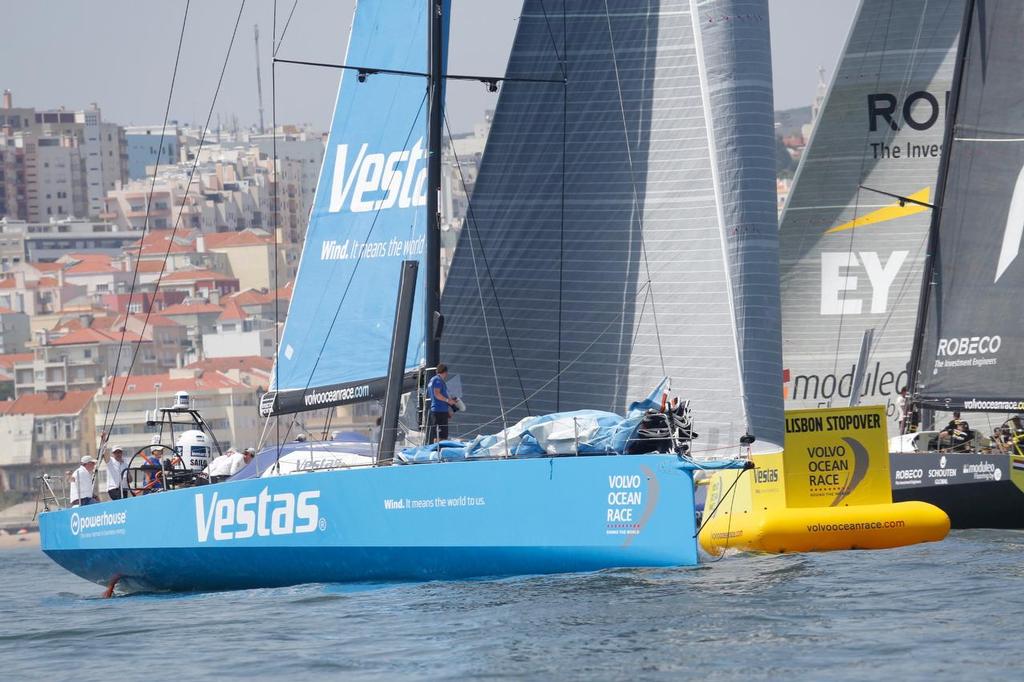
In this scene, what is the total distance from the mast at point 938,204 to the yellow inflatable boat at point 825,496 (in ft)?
11.5

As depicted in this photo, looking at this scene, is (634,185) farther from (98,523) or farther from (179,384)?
(179,384)

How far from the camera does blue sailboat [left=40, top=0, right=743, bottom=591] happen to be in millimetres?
10203

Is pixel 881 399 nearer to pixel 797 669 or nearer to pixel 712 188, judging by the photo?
pixel 712 188

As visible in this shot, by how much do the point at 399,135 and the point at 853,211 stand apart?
753cm

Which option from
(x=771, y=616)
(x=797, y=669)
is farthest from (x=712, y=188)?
(x=797, y=669)

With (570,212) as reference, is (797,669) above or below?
below

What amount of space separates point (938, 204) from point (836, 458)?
4.19 m

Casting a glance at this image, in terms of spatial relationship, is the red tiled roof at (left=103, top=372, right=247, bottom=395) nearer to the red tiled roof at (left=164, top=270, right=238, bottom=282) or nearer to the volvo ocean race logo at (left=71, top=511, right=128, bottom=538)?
the red tiled roof at (left=164, top=270, right=238, bottom=282)

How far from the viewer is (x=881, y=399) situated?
17953 mm

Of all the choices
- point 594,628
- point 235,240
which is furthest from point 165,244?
point 594,628

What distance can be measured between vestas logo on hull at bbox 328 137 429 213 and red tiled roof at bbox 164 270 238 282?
7759cm

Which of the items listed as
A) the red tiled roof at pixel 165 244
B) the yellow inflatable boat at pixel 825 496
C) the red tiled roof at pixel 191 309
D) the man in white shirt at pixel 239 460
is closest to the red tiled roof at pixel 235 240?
the red tiled roof at pixel 165 244

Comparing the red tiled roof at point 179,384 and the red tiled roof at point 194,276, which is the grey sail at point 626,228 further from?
the red tiled roof at point 194,276

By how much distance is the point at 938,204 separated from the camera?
15.5 metres
